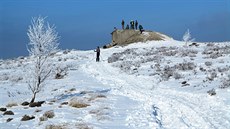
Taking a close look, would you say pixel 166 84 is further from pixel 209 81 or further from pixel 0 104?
pixel 0 104

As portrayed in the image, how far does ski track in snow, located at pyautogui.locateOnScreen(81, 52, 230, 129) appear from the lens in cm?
1201

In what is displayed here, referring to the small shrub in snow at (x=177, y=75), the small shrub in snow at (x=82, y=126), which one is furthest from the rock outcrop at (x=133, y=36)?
the small shrub in snow at (x=82, y=126)

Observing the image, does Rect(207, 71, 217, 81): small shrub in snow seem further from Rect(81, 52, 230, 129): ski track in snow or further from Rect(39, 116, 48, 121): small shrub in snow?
Rect(39, 116, 48, 121): small shrub in snow

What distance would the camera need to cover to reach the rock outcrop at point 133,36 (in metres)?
70.4

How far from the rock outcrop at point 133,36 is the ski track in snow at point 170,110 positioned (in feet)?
163

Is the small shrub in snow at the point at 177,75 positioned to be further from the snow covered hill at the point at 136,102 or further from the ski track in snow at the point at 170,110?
the ski track in snow at the point at 170,110

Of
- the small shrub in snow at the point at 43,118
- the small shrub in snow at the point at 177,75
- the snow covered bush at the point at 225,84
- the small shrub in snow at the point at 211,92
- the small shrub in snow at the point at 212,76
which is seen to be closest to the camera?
the small shrub in snow at the point at 43,118

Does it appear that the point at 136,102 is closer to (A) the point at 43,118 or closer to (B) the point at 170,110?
(B) the point at 170,110

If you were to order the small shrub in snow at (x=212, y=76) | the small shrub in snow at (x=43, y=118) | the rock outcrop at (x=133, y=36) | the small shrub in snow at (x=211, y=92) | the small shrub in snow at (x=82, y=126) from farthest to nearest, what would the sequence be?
1. the rock outcrop at (x=133, y=36)
2. the small shrub in snow at (x=212, y=76)
3. the small shrub in snow at (x=211, y=92)
4. the small shrub in snow at (x=43, y=118)
5. the small shrub in snow at (x=82, y=126)

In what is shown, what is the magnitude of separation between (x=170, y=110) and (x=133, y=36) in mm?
58845

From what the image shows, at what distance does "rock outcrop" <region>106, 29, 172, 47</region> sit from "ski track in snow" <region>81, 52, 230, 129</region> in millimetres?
49587

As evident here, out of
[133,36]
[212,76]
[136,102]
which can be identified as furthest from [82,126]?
[133,36]

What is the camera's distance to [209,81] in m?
20.2

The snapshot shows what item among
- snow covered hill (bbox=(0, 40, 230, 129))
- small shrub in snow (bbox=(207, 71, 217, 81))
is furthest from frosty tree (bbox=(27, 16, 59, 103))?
small shrub in snow (bbox=(207, 71, 217, 81))
